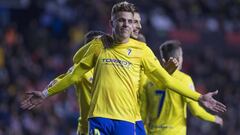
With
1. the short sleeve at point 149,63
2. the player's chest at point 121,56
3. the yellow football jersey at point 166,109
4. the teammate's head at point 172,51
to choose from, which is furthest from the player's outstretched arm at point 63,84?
the teammate's head at point 172,51

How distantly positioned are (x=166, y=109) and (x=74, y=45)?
11.0 metres

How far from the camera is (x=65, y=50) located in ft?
72.5

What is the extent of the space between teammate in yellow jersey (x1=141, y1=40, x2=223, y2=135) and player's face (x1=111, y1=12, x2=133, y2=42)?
1.73 metres

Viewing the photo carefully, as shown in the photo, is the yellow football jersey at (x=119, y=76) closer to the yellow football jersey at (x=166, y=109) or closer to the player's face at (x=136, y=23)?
the player's face at (x=136, y=23)

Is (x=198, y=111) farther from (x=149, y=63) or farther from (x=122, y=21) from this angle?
(x=122, y=21)

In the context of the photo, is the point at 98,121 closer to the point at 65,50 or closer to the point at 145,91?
the point at 145,91

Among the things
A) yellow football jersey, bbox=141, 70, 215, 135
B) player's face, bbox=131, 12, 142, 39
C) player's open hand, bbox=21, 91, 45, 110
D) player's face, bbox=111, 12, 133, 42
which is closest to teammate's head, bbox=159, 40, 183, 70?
yellow football jersey, bbox=141, 70, 215, 135

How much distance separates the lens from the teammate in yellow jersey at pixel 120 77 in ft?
32.0

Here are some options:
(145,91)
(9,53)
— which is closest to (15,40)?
(9,53)

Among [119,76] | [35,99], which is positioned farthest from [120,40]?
[35,99]

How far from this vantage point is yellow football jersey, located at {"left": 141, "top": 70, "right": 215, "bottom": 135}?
11.5 metres

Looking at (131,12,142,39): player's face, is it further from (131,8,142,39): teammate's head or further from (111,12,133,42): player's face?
(111,12,133,42): player's face

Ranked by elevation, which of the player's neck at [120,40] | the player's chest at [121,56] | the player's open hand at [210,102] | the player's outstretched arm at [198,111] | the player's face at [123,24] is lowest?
the player's outstretched arm at [198,111]

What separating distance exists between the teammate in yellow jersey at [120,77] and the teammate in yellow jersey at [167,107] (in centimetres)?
155
